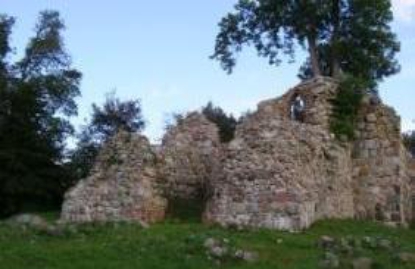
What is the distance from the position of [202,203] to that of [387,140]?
524cm

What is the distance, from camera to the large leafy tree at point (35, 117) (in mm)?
32312

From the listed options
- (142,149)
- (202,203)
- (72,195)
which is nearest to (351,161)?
(202,203)

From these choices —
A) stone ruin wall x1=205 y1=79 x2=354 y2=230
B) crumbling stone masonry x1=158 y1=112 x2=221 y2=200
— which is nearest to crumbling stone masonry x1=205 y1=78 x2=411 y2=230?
stone ruin wall x1=205 y1=79 x2=354 y2=230

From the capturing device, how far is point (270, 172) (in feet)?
68.8

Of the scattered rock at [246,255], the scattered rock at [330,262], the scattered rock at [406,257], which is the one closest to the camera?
the scattered rock at [330,262]

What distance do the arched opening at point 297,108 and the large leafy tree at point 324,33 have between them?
8.79 m

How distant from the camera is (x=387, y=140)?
84.5ft

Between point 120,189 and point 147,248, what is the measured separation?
773 centimetres

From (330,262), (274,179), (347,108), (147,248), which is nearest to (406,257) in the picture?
(330,262)

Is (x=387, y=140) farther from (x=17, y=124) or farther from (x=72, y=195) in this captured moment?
(x=17, y=124)

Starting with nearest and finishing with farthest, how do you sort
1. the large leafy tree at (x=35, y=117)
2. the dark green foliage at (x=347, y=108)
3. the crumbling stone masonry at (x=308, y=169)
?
the crumbling stone masonry at (x=308, y=169) < the dark green foliage at (x=347, y=108) < the large leafy tree at (x=35, y=117)

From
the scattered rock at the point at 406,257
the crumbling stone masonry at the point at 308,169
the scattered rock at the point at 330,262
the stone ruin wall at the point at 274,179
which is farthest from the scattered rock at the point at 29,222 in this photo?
the scattered rock at the point at 406,257

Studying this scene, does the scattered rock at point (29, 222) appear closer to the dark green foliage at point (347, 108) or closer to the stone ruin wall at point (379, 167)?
the dark green foliage at point (347, 108)

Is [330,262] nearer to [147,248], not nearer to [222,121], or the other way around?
[147,248]
